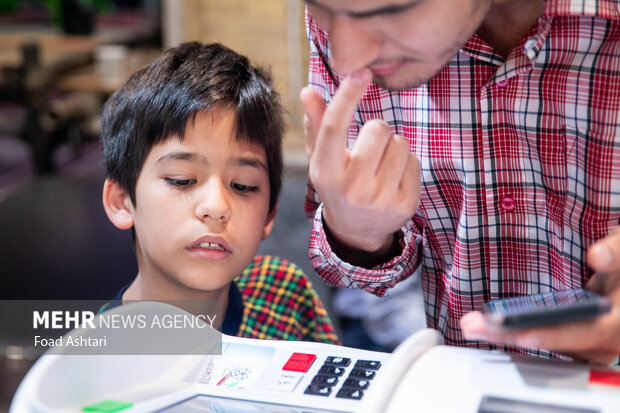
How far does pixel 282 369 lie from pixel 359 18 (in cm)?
40

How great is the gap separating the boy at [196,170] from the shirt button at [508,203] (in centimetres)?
38

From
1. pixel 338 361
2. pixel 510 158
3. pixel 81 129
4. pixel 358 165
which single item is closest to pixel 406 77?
pixel 358 165

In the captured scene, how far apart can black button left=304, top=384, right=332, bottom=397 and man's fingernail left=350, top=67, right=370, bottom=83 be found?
0.34 m

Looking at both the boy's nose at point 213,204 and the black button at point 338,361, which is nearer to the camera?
the black button at point 338,361

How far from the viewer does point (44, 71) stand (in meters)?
3.57

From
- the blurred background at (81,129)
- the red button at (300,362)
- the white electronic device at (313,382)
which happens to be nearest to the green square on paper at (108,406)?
the white electronic device at (313,382)

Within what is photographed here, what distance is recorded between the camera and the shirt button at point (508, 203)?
1.04m

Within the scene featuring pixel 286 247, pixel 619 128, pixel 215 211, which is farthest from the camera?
pixel 286 247

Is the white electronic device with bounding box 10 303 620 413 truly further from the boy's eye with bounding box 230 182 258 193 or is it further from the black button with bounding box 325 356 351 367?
the boy's eye with bounding box 230 182 258 193

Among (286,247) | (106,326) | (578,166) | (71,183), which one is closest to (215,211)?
(106,326)

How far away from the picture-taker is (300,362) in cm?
81

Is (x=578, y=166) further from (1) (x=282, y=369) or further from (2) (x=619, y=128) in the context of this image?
(1) (x=282, y=369)

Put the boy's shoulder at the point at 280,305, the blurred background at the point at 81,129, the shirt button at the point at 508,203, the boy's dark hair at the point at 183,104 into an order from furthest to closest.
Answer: the blurred background at the point at 81,129 < the boy's shoulder at the point at 280,305 < the boy's dark hair at the point at 183,104 < the shirt button at the point at 508,203

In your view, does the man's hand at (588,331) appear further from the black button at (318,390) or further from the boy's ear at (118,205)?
the boy's ear at (118,205)
